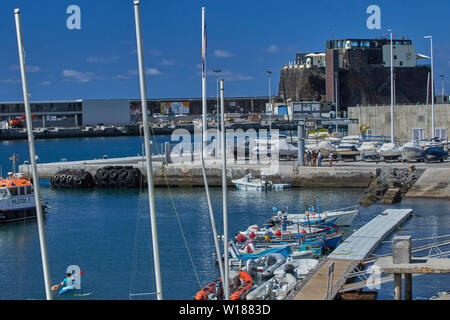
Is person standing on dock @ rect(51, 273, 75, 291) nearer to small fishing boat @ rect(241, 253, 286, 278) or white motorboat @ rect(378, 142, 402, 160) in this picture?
small fishing boat @ rect(241, 253, 286, 278)

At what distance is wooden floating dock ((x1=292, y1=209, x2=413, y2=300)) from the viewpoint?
14.5 m

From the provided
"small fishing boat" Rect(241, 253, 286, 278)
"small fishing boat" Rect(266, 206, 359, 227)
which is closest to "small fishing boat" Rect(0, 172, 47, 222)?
"small fishing boat" Rect(266, 206, 359, 227)

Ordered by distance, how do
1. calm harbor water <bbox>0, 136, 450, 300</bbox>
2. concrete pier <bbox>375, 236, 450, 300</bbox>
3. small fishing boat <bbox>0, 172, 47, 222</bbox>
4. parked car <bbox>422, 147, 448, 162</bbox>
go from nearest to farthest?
concrete pier <bbox>375, 236, 450, 300</bbox>, calm harbor water <bbox>0, 136, 450, 300</bbox>, small fishing boat <bbox>0, 172, 47, 222</bbox>, parked car <bbox>422, 147, 448, 162</bbox>

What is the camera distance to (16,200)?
99.3 feet

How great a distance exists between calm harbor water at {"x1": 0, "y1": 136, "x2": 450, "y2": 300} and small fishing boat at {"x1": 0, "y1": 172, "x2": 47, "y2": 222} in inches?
22.7

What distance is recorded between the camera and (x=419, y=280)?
17812 mm

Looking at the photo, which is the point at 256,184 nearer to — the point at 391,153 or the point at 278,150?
the point at 278,150

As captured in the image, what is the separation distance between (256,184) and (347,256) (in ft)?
62.3

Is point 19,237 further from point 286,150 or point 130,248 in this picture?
point 286,150

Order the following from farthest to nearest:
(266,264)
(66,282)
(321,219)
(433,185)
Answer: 1. (433,185)
2. (321,219)
3. (266,264)
4. (66,282)

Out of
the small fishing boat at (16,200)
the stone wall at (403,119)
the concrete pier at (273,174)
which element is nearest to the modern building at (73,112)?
the stone wall at (403,119)

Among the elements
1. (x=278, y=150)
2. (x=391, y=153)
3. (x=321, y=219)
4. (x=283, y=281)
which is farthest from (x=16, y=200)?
(x=391, y=153)

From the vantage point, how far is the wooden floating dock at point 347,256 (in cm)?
1448
